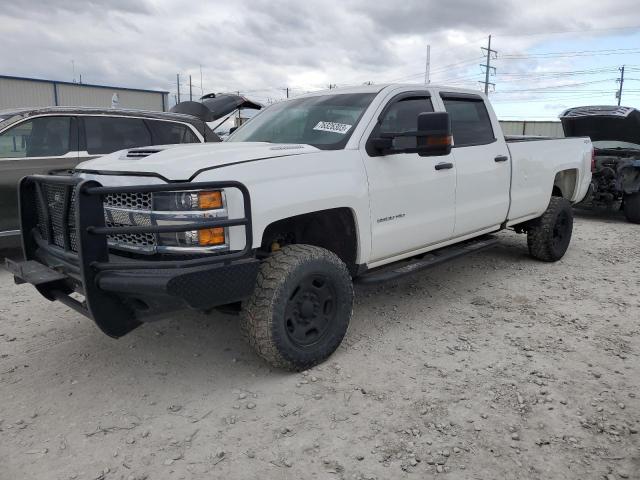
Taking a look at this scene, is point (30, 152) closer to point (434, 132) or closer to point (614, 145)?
point (434, 132)

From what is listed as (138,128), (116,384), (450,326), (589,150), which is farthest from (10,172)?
(589,150)

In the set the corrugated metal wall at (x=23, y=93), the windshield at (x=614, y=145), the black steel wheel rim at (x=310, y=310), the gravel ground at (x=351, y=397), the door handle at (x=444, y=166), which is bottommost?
the gravel ground at (x=351, y=397)

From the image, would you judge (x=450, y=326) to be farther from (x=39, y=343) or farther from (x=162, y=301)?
(x=39, y=343)

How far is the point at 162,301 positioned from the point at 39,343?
1.72 meters

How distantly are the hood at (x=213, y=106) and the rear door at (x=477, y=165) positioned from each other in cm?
461

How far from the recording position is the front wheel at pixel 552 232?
5.85 metres

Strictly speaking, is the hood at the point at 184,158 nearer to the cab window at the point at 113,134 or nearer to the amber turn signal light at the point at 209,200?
the amber turn signal light at the point at 209,200

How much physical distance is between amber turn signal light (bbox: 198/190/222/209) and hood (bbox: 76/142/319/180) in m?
0.13

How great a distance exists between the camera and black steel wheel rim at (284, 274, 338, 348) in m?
3.18

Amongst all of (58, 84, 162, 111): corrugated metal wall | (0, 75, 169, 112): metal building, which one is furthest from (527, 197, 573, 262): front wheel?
(58, 84, 162, 111): corrugated metal wall

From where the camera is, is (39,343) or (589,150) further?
(589,150)

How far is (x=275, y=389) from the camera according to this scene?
3.13 meters

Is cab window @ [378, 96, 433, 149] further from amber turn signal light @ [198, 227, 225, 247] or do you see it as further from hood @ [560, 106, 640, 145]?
hood @ [560, 106, 640, 145]

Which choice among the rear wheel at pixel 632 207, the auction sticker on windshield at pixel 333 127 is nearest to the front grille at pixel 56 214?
the auction sticker on windshield at pixel 333 127
